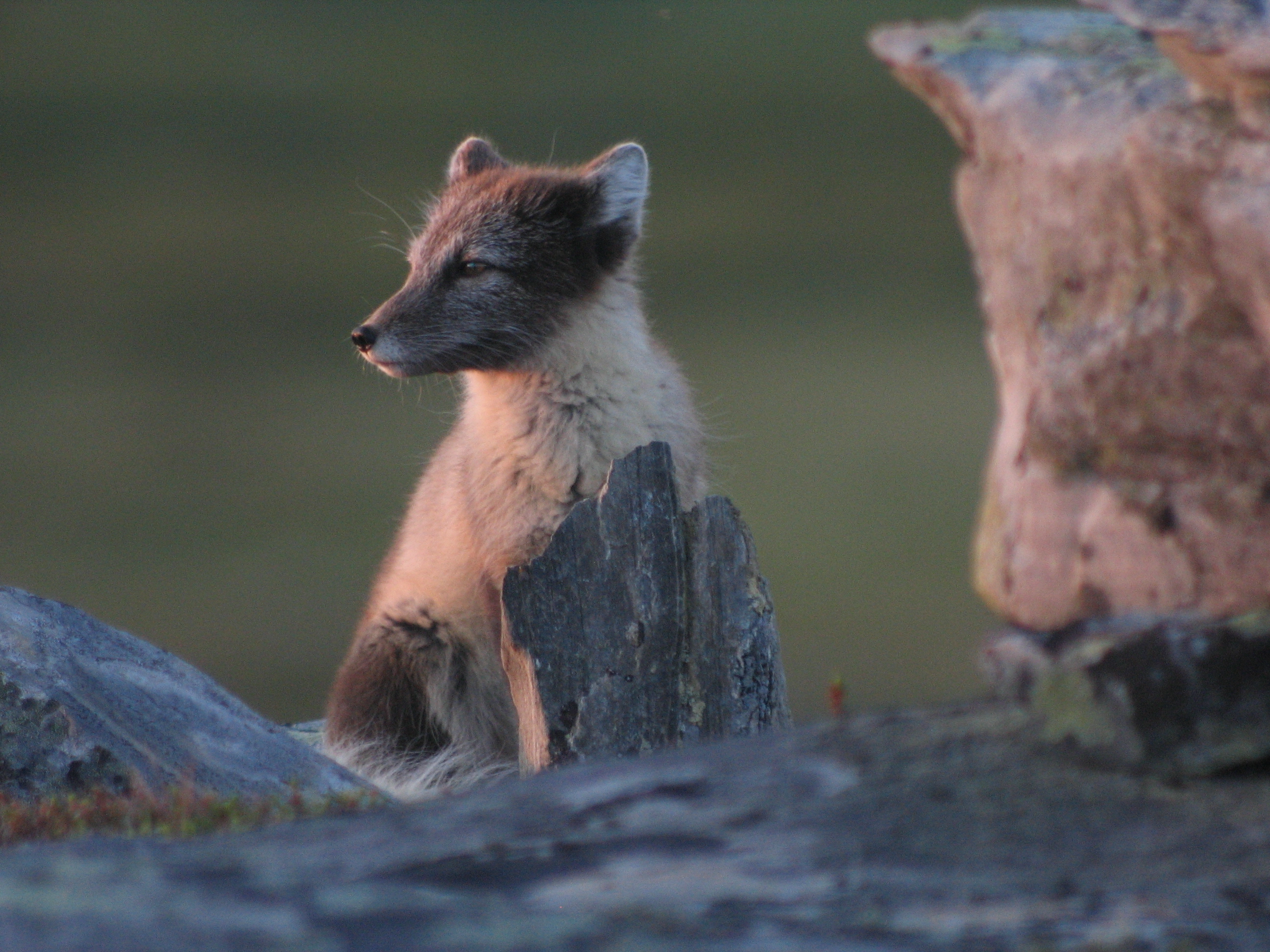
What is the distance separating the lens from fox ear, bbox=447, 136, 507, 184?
6988mm

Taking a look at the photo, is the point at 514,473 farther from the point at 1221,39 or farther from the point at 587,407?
the point at 1221,39

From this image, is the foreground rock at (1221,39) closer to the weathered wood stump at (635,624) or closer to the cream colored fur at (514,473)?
the weathered wood stump at (635,624)

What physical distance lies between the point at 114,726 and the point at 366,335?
6.60 ft

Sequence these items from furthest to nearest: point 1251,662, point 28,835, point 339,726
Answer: point 339,726, point 28,835, point 1251,662

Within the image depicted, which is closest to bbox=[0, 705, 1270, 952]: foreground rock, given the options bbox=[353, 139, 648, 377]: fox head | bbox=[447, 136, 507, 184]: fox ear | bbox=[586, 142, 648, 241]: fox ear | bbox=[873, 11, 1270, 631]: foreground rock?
bbox=[873, 11, 1270, 631]: foreground rock

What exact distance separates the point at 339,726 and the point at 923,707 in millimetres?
3887

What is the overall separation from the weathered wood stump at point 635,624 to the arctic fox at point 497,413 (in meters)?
0.55

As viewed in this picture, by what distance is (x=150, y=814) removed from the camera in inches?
175

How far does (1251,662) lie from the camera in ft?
9.39

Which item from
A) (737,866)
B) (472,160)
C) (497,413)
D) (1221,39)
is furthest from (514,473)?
(1221,39)

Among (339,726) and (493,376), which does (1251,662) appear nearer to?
(493,376)

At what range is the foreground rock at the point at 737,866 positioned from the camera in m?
2.30

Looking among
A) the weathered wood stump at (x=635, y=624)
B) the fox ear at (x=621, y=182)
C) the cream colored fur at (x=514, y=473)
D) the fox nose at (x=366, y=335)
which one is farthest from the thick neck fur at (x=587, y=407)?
the weathered wood stump at (x=635, y=624)

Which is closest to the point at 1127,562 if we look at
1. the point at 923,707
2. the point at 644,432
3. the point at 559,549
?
the point at 923,707
